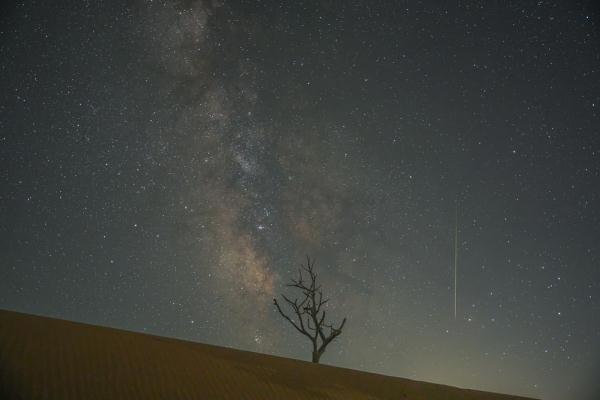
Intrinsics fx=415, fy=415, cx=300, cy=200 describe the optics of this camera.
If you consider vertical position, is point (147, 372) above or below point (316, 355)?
below

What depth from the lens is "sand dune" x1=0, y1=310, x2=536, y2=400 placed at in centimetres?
771

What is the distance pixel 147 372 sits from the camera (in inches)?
360

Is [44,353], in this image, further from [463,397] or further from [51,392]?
[463,397]

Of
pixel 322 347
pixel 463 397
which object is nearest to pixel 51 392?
pixel 463 397

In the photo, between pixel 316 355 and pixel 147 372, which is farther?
pixel 316 355

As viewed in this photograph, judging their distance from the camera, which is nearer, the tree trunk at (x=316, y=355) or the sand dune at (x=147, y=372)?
the sand dune at (x=147, y=372)

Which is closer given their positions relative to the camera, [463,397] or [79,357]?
[79,357]

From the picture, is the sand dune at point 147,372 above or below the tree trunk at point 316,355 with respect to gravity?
below

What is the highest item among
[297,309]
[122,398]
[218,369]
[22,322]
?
[297,309]

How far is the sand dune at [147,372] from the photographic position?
7711 mm

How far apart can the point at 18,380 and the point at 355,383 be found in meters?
8.87

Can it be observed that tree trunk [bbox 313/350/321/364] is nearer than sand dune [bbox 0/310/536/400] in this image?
No

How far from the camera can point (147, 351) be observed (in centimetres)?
1065

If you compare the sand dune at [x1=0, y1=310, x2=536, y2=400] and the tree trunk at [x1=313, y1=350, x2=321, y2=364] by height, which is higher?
the tree trunk at [x1=313, y1=350, x2=321, y2=364]
